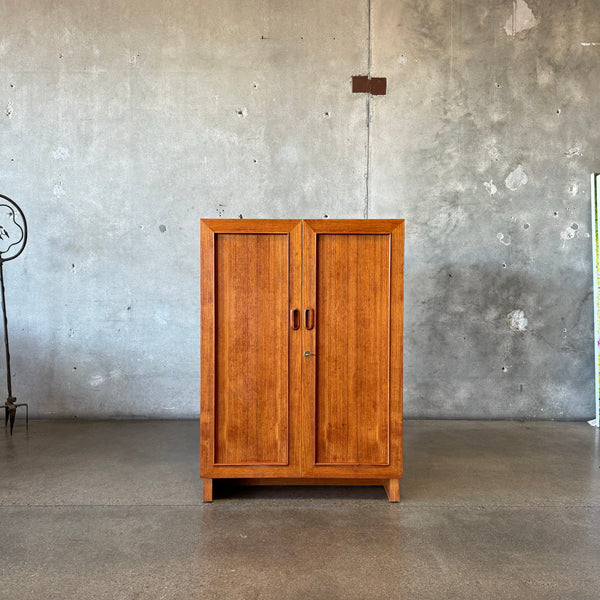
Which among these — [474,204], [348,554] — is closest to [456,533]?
[348,554]

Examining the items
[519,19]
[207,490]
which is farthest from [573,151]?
[207,490]

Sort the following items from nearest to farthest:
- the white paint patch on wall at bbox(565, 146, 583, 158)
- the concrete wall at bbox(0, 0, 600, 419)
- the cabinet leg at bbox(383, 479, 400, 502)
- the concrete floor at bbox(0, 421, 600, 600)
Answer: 1. the concrete floor at bbox(0, 421, 600, 600)
2. the cabinet leg at bbox(383, 479, 400, 502)
3. the concrete wall at bbox(0, 0, 600, 419)
4. the white paint patch on wall at bbox(565, 146, 583, 158)

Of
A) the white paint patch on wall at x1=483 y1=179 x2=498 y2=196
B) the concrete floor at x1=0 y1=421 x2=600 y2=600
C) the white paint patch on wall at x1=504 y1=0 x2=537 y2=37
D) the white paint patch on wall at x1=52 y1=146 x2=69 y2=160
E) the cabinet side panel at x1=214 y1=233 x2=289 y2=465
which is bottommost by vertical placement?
the concrete floor at x1=0 y1=421 x2=600 y2=600

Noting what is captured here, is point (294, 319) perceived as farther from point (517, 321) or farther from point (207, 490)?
point (517, 321)

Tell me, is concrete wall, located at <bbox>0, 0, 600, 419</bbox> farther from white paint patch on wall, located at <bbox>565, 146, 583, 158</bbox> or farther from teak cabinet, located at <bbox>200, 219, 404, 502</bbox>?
teak cabinet, located at <bbox>200, 219, 404, 502</bbox>

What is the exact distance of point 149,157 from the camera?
4598 mm

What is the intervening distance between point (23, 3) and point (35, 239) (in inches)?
80.2

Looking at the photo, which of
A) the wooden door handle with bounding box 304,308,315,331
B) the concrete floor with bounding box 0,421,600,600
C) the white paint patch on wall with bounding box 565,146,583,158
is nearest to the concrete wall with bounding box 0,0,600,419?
the white paint patch on wall with bounding box 565,146,583,158

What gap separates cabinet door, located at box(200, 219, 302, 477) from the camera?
9.61 feet

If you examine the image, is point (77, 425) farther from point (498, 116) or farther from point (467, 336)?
point (498, 116)

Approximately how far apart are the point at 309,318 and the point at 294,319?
0.28ft

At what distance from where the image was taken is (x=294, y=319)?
2943 millimetres

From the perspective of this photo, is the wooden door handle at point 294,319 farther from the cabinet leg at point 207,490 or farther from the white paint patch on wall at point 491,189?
the white paint patch on wall at point 491,189

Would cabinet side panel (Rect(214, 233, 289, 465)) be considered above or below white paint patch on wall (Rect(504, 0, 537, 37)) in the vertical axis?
below
